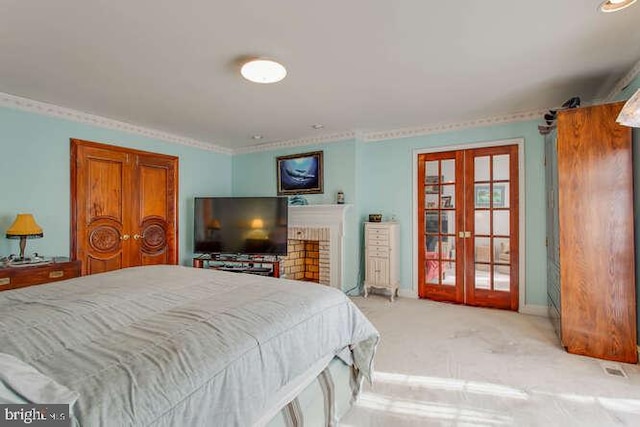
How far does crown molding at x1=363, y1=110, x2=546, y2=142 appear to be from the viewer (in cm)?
364

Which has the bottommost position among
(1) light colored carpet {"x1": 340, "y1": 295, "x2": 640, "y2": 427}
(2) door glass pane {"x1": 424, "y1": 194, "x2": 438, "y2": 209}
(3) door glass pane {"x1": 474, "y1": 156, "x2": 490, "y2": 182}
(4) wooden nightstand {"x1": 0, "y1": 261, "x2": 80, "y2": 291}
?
(1) light colored carpet {"x1": 340, "y1": 295, "x2": 640, "y2": 427}

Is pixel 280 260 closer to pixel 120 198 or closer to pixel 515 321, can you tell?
pixel 120 198

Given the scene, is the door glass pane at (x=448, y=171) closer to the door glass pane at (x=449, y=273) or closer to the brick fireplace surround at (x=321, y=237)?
the door glass pane at (x=449, y=273)

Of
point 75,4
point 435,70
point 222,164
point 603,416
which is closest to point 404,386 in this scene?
point 603,416

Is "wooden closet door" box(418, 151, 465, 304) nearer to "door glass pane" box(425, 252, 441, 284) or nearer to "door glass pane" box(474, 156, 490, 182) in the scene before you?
"door glass pane" box(425, 252, 441, 284)

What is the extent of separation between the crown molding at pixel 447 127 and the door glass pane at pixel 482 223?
3.51ft

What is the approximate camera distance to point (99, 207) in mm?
3707

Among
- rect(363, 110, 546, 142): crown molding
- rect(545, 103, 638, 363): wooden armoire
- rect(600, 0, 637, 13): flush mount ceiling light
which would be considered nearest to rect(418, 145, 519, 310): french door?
rect(363, 110, 546, 142): crown molding

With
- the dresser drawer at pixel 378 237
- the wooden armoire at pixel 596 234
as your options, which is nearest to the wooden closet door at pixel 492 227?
the dresser drawer at pixel 378 237

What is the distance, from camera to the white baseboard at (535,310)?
11.8ft

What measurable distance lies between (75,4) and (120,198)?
103 inches

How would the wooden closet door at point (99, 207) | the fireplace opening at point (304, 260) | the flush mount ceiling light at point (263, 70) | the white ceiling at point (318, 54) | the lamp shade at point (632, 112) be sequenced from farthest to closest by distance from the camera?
1. the fireplace opening at point (304, 260)
2. the wooden closet door at point (99, 207)
3. the flush mount ceiling light at point (263, 70)
4. the lamp shade at point (632, 112)
5. the white ceiling at point (318, 54)

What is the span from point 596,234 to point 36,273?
4.62 m

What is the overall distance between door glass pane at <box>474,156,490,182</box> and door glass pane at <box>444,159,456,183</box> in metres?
0.25
